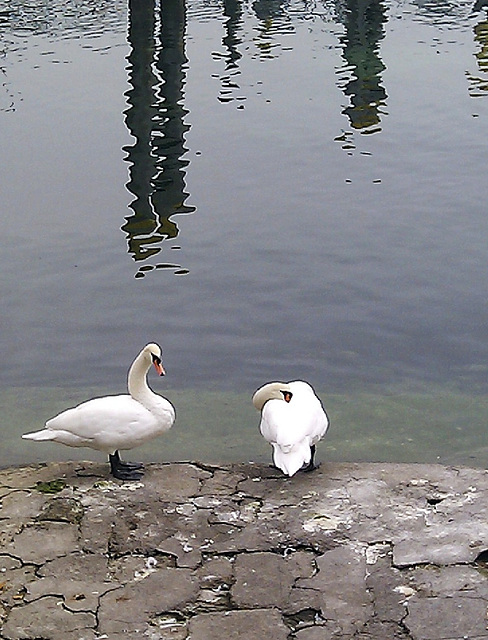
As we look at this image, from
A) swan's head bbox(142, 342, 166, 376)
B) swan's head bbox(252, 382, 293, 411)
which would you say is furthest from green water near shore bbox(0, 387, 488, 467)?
swan's head bbox(142, 342, 166, 376)

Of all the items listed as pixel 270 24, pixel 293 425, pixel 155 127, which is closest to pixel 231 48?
pixel 270 24

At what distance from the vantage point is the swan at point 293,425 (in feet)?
19.0

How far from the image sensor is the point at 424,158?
13344 mm

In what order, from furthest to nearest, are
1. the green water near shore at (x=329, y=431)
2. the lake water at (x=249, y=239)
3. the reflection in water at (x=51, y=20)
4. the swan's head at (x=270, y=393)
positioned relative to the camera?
1. the reflection in water at (x=51, y=20)
2. the lake water at (x=249, y=239)
3. the green water near shore at (x=329, y=431)
4. the swan's head at (x=270, y=393)

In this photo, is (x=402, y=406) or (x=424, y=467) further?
(x=402, y=406)

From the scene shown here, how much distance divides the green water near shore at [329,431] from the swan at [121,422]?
952mm

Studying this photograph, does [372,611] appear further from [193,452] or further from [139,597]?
[193,452]

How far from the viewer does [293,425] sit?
5902 mm

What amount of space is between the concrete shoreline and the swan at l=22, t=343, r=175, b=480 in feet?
0.68

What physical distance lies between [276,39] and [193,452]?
16.8 metres

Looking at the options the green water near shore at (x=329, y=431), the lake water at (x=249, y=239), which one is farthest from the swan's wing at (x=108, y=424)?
the lake water at (x=249, y=239)

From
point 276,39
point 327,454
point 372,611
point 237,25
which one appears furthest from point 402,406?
A: point 237,25

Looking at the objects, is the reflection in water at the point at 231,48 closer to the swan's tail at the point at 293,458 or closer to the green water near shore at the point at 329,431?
the green water near shore at the point at 329,431

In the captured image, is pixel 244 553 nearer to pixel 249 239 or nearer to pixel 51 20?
pixel 249 239
